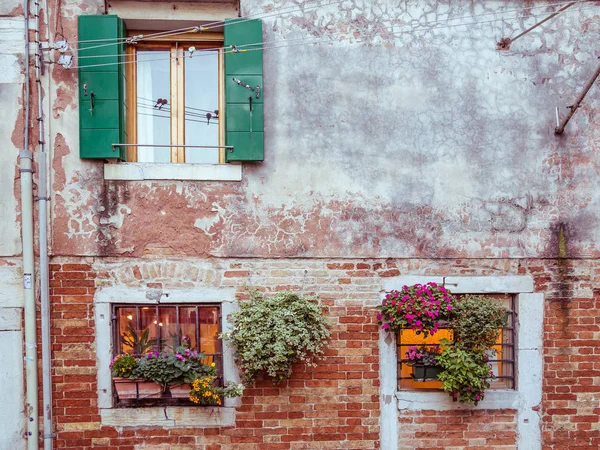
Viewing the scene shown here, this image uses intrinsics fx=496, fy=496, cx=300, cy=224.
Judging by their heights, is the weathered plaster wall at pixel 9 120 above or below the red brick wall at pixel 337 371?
above

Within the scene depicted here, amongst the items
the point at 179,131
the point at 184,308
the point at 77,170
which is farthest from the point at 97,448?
the point at 179,131

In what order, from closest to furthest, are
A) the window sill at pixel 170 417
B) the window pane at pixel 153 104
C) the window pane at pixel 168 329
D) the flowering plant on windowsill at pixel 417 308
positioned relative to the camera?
1. the flowering plant on windowsill at pixel 417 308
2. the window sill at pixel 170 417
3. the window pane at pixel 168 329
4. the window pane at pixel 153 104

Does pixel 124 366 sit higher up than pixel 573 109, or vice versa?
pixel 573 109

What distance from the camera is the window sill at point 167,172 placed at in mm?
4473

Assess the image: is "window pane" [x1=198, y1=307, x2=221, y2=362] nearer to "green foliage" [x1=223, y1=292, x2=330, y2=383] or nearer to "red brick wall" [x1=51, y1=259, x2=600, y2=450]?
Answer: "green foliage" [x1=223, y1=292, x2=330, y2=383]

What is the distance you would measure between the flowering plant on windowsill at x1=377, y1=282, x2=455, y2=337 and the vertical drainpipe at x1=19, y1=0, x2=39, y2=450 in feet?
10.2

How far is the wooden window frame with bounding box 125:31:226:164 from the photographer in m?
4.71

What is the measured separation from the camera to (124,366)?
173 inches

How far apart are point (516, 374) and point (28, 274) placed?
180 inches

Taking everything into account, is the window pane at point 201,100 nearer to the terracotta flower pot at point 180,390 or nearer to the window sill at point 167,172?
the window sill at point 167,172

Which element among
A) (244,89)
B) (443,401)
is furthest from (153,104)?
(443,401)

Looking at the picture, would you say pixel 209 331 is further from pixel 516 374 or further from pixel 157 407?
pixel 516 374

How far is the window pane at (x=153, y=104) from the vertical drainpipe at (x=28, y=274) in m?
0.94

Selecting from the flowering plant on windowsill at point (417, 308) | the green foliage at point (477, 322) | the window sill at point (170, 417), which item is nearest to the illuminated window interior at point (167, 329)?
the window sill at point (170, 417)
